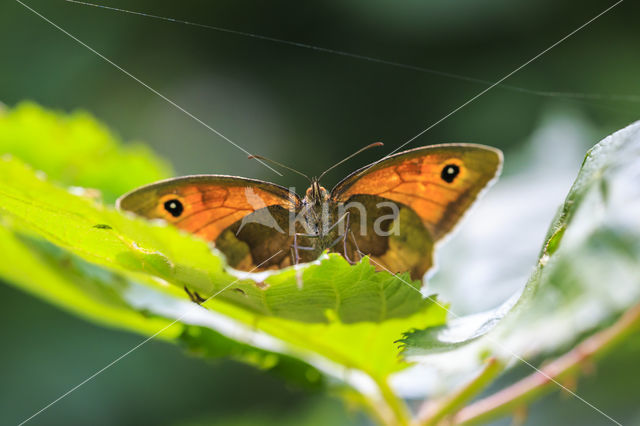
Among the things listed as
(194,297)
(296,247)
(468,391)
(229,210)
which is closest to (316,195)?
(296,247)

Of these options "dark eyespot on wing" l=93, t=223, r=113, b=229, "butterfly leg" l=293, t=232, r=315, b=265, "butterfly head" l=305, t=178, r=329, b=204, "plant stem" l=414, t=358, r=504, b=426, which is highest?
"dark eyespot on wing" l=93, t=223, r=113, b=229

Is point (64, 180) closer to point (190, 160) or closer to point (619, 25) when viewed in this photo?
point (190, 160)

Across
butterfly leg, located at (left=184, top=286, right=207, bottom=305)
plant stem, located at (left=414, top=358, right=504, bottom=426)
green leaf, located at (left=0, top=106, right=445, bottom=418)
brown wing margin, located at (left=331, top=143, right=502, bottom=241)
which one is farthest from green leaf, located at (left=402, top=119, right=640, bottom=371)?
butterfly leg, located at (left=184, top=286, right=207, bottom=305)

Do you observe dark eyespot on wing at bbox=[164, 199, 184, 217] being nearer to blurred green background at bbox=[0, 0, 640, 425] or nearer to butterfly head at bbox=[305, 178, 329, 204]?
butterfly head at bbox=[305, 178, 329, 204]

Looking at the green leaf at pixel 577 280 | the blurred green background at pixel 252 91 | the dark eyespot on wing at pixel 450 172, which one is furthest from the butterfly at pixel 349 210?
the blurred green background at pixel 252 91

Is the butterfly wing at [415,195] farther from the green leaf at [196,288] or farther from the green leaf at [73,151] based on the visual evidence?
the green leaf at [73,151]

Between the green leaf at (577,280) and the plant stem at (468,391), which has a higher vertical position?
the green leaf at (577,280)
